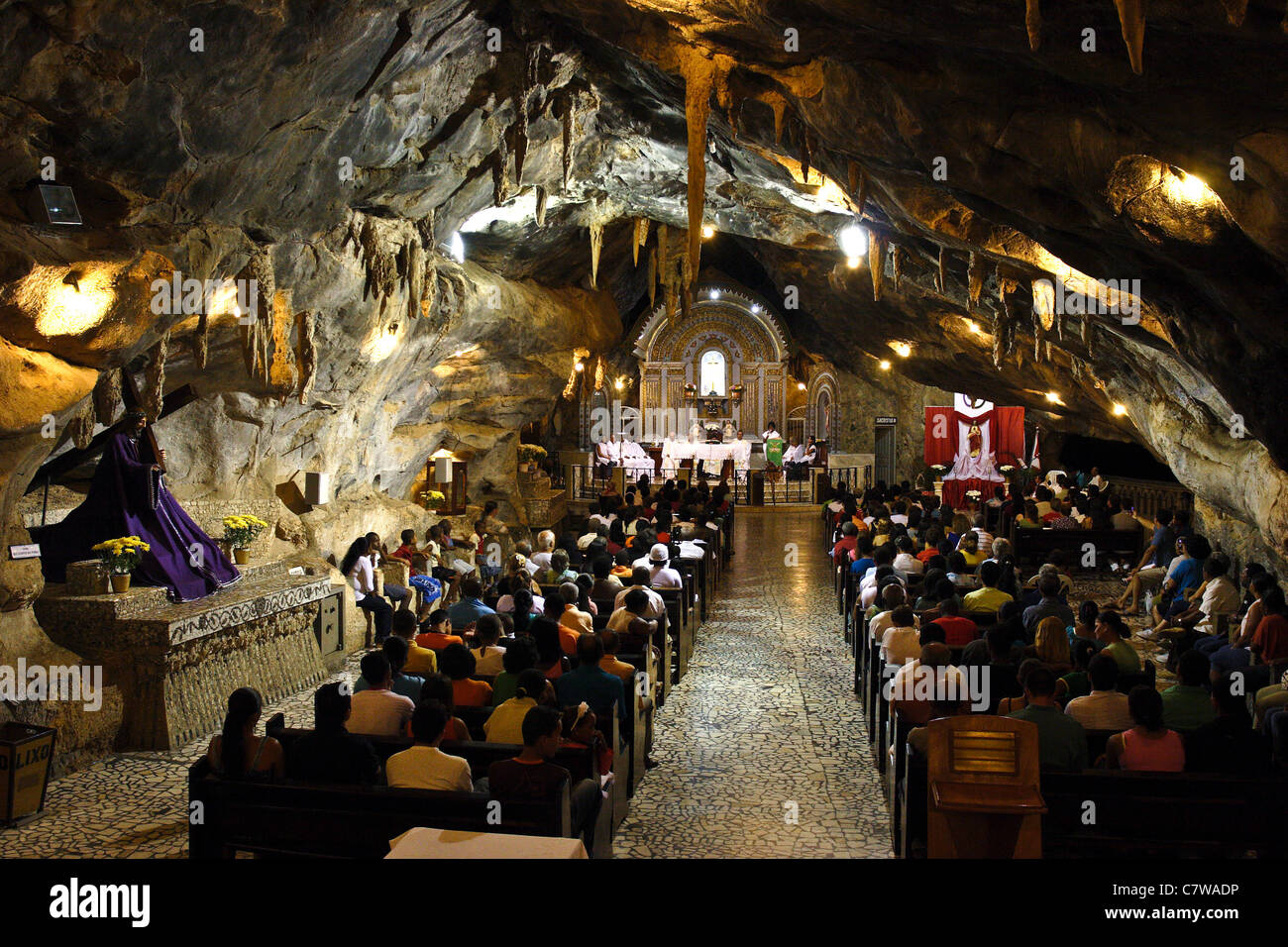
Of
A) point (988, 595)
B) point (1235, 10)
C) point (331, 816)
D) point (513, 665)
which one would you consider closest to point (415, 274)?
point (513, 665)

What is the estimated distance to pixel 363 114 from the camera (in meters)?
9.74

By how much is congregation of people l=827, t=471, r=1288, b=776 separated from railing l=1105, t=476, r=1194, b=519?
4.17 m

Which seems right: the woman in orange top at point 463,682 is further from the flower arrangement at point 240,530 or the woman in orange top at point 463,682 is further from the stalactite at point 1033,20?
the stalactite at point 1033,20

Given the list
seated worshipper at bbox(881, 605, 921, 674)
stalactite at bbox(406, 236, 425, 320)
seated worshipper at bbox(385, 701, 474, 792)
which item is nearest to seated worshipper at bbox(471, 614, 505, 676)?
seated worshipper at bbox(385, 701, 474, 792)

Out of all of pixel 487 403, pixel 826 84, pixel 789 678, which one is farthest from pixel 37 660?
pixel 487 403

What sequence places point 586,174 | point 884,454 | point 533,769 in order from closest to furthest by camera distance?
point 533,769 → point 586,174 → point 884,454

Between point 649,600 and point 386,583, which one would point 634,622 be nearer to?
point 649,600

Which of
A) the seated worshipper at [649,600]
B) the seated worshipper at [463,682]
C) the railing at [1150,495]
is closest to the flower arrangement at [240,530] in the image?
the seated worshipper at [649,600]

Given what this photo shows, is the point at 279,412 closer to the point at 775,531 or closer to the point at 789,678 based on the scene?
the point at 789,678

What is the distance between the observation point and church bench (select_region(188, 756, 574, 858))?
459cm

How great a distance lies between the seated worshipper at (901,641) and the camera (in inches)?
309

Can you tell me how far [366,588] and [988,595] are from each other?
6831 mm

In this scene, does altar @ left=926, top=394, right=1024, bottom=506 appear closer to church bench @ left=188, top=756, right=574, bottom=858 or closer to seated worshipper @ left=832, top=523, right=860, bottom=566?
seated worshipper @ left=832, top=523, right=860, bottom=566

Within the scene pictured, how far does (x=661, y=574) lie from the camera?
11109 millimetres
